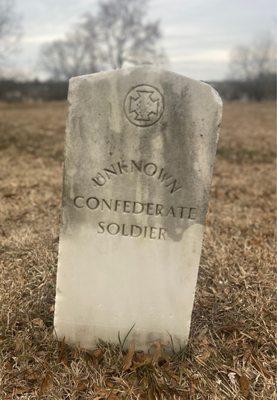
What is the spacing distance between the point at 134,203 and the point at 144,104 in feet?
1.89

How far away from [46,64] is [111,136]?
273 ft

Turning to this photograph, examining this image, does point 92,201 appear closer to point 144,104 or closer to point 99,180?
point 99,180

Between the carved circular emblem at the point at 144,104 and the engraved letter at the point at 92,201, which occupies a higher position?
the carved circular emblem at the point at 144,104

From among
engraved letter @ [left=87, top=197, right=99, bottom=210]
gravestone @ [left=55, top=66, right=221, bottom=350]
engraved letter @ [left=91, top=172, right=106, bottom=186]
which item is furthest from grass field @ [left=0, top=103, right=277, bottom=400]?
engraved letter @ [left=91, top=172, right=106, bottom=186]

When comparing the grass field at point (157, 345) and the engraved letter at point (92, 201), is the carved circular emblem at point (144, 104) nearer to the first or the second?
the engraved letter at point (92, 201)

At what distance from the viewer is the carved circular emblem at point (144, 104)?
2.30 meters

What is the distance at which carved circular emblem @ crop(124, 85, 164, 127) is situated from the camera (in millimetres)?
2297

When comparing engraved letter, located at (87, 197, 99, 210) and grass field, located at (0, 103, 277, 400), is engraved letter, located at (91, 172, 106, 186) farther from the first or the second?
grass field, located at (0, 103, 277, 400)

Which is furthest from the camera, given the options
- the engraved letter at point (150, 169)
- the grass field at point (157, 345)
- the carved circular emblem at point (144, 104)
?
the grass field at point (157, 345)

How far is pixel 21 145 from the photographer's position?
11.8 meters

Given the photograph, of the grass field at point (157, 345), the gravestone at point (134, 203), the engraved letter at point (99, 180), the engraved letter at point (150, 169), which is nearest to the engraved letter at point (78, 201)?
the gravestone at point (134, 203)

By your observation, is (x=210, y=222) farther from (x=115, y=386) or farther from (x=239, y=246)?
(x=115, y=386)

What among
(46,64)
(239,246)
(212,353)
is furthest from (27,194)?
(46,64)

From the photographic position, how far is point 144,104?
2301 millimetres
